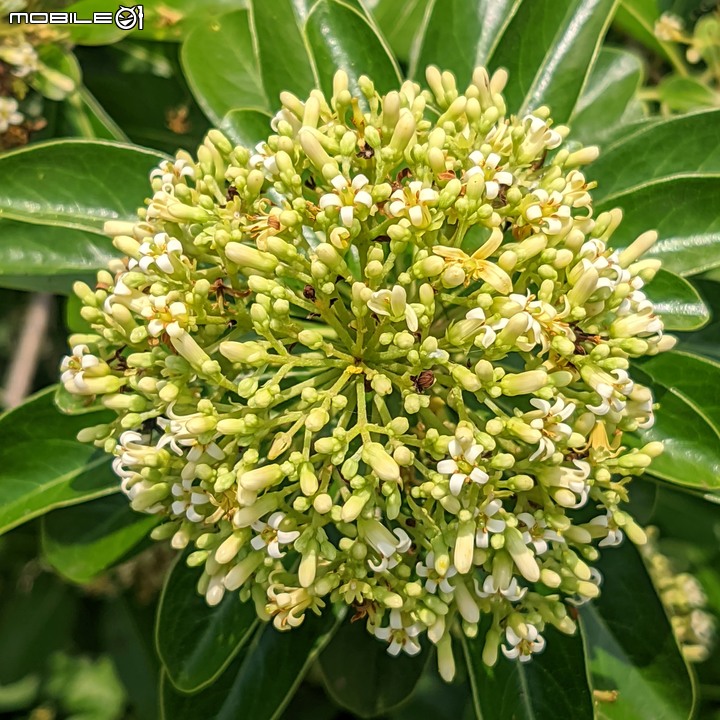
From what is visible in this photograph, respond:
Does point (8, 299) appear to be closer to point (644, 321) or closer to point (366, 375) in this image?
point (366, 375)

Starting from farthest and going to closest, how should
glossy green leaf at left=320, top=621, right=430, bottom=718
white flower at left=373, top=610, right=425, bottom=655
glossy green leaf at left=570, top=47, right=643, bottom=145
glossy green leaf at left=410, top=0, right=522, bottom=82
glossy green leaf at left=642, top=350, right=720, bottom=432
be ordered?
glossy green leaf at left=570, top=47, right=643, bottom=145, glossy green leaf at left=320, top=621, right=430, bottom=718, glossy green leaf at left=410, top=0, right=522, bottom=82, glossy green leaf at left=642, top=350, right=720, bottom=432, white flower at left=373, top=610, right=425, bottom=655

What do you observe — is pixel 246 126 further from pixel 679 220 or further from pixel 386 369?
pixel 679 220

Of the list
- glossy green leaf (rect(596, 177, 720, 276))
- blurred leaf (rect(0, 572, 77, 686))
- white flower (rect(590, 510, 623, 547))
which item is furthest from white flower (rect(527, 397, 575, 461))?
blurred leaf (rect(0, 572, 77, 686))

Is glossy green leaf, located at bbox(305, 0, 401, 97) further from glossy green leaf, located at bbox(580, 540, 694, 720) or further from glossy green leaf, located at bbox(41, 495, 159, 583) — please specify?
glossy green leaf, located at bbox(580, 540, 694, 720)

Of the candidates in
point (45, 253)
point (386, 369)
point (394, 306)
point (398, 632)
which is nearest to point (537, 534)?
point (398, 632)

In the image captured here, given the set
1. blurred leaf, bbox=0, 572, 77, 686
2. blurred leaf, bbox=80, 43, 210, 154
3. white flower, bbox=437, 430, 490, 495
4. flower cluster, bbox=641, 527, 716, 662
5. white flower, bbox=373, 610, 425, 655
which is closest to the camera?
white flower, bbox=437, 430, 490, 495
